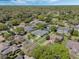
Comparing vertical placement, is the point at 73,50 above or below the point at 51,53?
below

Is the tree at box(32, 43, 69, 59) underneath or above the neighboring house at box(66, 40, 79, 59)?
above

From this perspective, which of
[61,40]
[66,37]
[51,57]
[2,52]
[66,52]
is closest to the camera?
[51,57]

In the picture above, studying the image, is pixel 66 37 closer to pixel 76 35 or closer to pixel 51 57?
pixel 76 35

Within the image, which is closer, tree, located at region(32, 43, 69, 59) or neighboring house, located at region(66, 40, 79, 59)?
tree, located at region(32, 43, 69, 59)

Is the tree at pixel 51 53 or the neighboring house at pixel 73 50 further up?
the tree at pixel 51 53

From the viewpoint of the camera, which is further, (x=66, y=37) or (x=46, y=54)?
(x=66, y=37)

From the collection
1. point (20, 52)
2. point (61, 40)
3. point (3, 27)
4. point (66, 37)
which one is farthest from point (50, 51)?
point (3, 27)

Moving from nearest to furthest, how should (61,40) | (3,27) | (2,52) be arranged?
(2,52), (61,40), (3,27)

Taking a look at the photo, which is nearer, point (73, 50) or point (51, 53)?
point (51, 53)

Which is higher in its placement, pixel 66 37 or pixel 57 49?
pixel 57 49

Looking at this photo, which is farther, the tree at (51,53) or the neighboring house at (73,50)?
the neighboring house at (73,50)
